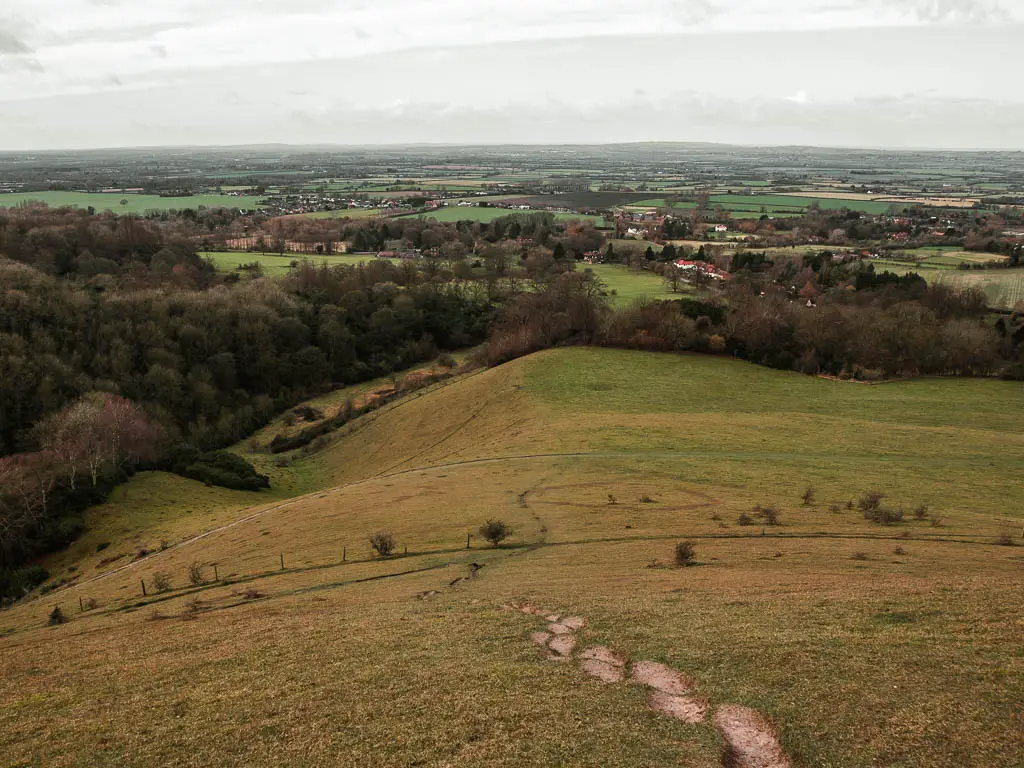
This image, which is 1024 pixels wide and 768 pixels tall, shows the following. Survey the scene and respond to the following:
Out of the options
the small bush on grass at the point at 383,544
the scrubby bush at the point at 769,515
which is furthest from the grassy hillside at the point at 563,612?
the small bush on grass at the point at 383,544

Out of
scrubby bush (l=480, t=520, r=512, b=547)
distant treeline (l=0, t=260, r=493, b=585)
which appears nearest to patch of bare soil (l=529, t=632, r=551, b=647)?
scrubby bush (l=480, t=520, r=512, b=547)

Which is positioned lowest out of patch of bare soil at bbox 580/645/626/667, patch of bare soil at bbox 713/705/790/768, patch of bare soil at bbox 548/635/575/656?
patch of bare soil at bbox 548/635/575/656

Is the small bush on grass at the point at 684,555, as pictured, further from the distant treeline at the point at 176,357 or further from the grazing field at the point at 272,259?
the grazing field at the point at 272,259

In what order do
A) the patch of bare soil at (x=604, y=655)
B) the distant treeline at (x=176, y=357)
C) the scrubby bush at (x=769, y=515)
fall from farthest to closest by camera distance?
the distant treeline at (x=176, y=357) → the scrubby bush at (x=769, y=515) → the patch of bare soil at (x=604, y=655)

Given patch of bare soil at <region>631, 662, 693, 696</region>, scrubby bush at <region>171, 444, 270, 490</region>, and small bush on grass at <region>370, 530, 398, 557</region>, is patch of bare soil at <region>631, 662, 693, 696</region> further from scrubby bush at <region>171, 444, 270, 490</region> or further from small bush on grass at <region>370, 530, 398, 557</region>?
scrubby bush at <region>171, 444, 270, 490</region>

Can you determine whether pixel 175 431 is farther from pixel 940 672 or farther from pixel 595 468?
pixel 940 672
